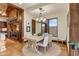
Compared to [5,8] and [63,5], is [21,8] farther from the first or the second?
[63,5]

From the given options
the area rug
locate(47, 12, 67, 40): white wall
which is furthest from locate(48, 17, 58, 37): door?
the area rug

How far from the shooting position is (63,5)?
82.8 inches

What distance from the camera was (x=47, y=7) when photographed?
2125 mm

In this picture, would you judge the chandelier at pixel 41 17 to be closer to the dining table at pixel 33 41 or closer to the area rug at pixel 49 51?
the dining table at pixel 33 41

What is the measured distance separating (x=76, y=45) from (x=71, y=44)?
0.08 metres

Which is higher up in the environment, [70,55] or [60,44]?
[60,44]

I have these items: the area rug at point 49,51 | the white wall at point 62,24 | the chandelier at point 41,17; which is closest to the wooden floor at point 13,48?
the area rug at point 49,51

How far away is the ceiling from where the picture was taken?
6.90ft

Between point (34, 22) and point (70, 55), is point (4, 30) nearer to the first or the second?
point (34, 22)

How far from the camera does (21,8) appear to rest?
82.9 inches

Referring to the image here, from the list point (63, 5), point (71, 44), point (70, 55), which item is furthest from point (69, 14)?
point (70, 55)

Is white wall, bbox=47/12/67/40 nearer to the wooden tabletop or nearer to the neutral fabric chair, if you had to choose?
the neutral fabric chair

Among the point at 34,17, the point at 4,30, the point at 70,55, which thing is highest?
the point at 34,17

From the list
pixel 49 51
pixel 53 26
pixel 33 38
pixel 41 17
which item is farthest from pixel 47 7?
pixel 49 51
